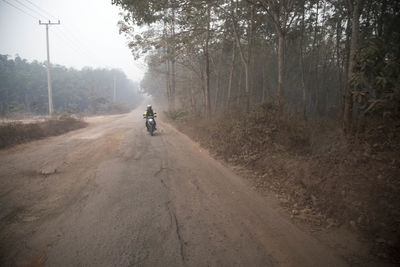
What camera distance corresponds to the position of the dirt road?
2.60 meters

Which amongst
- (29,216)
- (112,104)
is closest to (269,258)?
(29,216)

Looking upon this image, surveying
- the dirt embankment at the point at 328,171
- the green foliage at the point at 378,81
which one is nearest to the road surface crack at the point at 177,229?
the dirt embankment at the point at 328,171

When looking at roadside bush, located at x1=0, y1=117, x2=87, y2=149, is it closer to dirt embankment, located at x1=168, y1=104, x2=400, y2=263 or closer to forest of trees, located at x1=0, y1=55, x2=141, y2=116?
dirt embankment, located at x1=168, y1=104, x2=400, y2=263

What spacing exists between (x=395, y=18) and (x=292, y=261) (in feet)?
33.5

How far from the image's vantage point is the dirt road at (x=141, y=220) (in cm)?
260

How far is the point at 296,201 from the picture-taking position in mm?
4129

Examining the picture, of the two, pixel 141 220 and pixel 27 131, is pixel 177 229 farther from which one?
pixel 27 131

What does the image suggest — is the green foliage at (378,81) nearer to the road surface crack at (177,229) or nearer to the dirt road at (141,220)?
the dirt road at (141,220)

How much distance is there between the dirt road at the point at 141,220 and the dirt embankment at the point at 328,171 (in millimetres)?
679

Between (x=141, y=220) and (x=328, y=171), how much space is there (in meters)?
3.91

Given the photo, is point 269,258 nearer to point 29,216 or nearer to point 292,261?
point 292,261

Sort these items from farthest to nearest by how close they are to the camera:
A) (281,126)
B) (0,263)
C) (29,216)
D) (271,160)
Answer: (281,126) < (271,160) < (29,216) < (0,263)

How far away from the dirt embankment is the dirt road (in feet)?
2.23

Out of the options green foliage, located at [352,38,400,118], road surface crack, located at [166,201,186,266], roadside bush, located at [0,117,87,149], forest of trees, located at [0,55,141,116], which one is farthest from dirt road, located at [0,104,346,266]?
forest of trees, located at [0,55,141,116]
